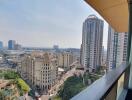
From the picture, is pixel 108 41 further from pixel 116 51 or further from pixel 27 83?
pixel 27 83

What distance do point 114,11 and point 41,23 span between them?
7708 millimetres

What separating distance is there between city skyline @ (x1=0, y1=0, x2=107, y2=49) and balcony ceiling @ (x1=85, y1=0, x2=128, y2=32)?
42 cm

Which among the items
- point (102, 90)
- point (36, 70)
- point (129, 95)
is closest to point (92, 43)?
point (129, 95)

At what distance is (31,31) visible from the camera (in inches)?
366

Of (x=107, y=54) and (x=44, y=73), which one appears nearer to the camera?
(x=44, y=73)

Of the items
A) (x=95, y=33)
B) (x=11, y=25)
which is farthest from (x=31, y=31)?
(x=95, y=33)

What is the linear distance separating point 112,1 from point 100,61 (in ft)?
14.0

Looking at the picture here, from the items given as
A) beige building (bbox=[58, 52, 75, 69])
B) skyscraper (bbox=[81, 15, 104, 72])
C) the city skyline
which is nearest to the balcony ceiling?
the city skyline

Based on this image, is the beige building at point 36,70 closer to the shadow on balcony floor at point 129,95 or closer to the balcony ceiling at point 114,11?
the balcony ceiling at point 114,11

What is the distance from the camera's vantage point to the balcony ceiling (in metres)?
3.77

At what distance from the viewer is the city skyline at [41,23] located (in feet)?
21.5

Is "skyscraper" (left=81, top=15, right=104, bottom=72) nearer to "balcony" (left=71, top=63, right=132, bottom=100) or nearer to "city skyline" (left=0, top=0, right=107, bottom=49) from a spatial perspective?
"city skyline" (left=0, top=0, right=107, bottom=49)

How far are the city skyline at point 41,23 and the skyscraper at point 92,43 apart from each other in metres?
0.41

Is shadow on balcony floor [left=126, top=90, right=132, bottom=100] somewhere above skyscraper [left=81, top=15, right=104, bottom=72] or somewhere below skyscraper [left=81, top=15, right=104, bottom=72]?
below
